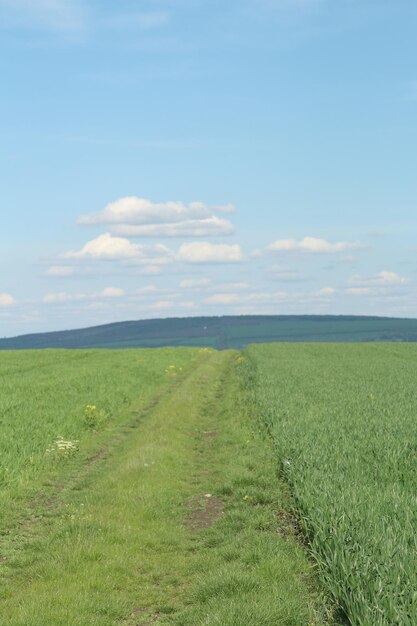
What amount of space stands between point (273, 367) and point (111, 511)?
31803mm

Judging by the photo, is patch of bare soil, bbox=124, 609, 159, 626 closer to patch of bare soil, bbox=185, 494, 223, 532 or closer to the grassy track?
the grassy track

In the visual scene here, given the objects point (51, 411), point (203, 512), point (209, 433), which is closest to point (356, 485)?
point (203, 512)

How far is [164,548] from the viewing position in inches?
464

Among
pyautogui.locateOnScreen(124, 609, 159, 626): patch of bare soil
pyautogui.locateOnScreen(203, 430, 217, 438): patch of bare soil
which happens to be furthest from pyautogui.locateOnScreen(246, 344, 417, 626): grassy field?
pyautogui.locateOnScreen(124, 609, 159, 626): patch of bare soil

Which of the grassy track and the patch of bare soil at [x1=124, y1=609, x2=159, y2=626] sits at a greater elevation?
the grassy track

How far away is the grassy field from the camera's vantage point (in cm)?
722

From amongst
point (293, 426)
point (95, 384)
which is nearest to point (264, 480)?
point (293, 426)

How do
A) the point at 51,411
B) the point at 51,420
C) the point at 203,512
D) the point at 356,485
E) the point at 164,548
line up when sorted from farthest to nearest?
the point at 51,411, the point at 51,420, the point at 203,512, the point at 356,485, the point at 164,548

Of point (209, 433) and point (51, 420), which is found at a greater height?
point (51, 420)

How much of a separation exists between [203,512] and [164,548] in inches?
88.3

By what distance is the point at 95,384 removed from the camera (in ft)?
109

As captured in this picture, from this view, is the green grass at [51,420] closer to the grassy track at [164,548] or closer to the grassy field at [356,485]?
the grassy track at [164,548]

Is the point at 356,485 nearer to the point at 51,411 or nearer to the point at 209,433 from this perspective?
the point at 209,433

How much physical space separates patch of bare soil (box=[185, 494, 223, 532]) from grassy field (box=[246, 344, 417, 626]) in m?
1.65
